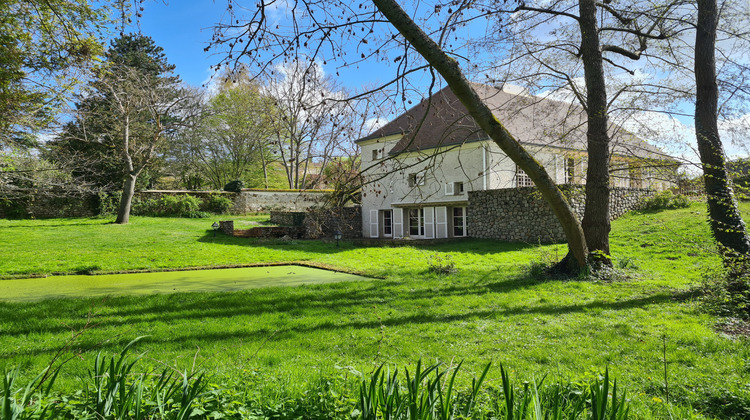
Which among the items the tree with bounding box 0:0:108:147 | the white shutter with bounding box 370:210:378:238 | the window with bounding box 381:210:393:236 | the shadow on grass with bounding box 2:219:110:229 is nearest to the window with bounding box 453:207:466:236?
the window with bounding box 381:210:393:236

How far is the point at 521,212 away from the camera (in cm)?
1576

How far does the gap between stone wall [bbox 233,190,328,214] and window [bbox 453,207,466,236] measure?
30.4 feet

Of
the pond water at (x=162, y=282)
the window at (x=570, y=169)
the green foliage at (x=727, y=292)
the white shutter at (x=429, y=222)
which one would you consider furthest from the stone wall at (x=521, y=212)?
the pond water at (x=162, y=282)

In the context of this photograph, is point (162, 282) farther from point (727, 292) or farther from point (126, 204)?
point (126, 204)

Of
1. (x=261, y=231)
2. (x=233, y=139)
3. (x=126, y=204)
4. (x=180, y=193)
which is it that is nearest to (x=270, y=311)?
(x=261, y=231)

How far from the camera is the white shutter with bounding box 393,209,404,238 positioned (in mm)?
21344

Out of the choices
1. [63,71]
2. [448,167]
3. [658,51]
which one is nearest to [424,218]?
[448,167]

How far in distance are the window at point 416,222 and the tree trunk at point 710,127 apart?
14164 millimetres

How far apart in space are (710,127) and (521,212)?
9111mm

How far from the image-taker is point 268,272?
1052cm

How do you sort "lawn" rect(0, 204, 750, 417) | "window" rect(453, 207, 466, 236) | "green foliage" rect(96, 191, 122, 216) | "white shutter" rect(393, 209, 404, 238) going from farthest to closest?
"green foliage" rect(96, 191, 122, 216)
"white shutter" rect(393, 209, 404, 238)
"window" rect(453, 207, 466, 236)
"lawn" rect(0, 204, 750, 417)

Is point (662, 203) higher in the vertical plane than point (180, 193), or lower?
lower

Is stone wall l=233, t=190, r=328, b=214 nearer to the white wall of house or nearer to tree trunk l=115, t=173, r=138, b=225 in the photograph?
the white wall of house

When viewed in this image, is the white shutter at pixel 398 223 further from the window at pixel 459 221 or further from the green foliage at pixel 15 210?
the green foliage at pixel 15 210
